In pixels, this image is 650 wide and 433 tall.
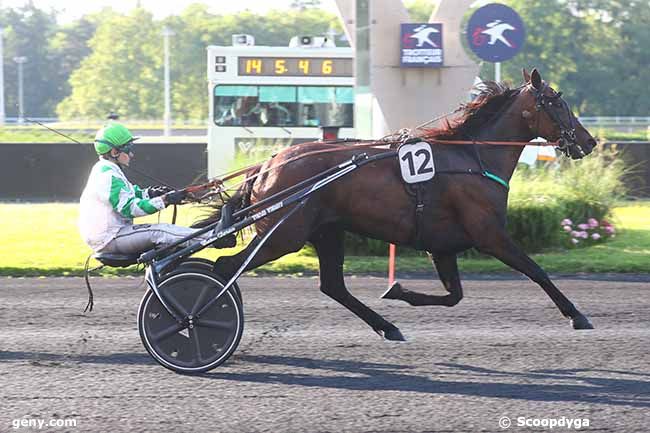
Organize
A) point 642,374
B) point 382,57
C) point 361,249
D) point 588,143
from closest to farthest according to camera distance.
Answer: point 642,374
point 588,143
point 361,249
point 382,57

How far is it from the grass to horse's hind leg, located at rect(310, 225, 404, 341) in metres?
3.42

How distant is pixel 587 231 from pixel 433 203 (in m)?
5.97

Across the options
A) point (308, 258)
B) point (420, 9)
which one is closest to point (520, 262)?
point (308, 258)

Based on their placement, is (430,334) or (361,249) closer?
(430,334)

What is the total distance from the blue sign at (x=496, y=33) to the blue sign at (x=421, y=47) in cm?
73

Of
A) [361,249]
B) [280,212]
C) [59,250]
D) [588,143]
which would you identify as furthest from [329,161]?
[59,250]

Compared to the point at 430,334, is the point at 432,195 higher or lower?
higher

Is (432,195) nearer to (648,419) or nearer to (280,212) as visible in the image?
(280,212)

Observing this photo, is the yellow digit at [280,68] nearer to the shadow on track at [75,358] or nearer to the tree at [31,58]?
the shadow on track at [75,358]

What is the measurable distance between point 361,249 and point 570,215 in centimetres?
256

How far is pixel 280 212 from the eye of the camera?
646cm

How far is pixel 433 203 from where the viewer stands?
6566mm

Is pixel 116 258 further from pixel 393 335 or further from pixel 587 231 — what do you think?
pixel 587 231

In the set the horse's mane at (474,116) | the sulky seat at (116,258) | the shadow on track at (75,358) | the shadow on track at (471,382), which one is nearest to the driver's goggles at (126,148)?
the sulky seat at (116,258)
